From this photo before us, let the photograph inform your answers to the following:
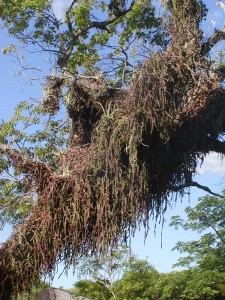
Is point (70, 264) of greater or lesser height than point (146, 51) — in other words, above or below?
below

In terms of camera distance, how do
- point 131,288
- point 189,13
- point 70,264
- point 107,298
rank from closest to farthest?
point 70,264 → point 189,13 → point 131,288 → point 107,298

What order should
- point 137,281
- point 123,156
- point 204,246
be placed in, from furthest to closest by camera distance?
point 137,281 → point 204,246 → point 123,156

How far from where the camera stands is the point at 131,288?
21.2 m

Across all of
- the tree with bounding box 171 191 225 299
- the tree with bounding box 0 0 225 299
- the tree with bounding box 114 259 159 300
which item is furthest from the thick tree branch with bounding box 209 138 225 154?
the tree with bounding box 114 259 159 300

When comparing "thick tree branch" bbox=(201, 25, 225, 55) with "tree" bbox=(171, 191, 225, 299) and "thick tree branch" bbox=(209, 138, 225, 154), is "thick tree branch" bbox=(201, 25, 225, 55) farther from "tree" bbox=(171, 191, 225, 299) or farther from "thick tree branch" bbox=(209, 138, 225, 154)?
"tree" bbox=(171, 191, 225, 299)

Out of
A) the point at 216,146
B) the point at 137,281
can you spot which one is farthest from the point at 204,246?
the point at 216,146

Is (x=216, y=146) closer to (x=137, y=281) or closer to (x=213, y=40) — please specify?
(x=213, y=40)

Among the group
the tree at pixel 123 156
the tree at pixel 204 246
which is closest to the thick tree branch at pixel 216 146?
the tree at pixel 123 156

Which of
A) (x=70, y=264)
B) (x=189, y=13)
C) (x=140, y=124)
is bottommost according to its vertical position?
(x=70, y=264)

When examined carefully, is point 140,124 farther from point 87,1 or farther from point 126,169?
point 87,1

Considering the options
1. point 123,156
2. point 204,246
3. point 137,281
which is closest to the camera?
point 123,156

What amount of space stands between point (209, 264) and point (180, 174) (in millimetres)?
10885

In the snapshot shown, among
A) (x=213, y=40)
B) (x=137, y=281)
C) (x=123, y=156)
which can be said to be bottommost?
(x=123, y=156)

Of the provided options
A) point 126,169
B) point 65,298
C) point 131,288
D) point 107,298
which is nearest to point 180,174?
point 126,169
